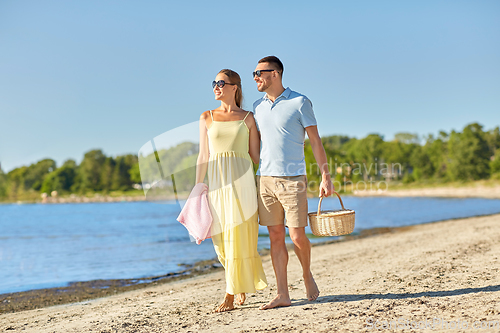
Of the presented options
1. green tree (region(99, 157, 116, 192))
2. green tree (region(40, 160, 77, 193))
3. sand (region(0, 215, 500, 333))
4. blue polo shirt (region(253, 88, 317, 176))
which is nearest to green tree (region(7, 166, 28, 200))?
green tree (region(40, 160, 77, 193))

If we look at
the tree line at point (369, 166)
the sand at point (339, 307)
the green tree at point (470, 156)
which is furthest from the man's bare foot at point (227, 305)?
the green tree at point (470, 156)

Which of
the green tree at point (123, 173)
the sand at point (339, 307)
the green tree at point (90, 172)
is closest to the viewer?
the sand at point (339, 307)

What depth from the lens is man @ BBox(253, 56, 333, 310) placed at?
3.57 meters

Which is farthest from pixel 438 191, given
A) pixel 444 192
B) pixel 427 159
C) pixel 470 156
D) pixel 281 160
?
pixel 281 160

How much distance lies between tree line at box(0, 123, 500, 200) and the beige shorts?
4111 cm

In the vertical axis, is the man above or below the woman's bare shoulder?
below

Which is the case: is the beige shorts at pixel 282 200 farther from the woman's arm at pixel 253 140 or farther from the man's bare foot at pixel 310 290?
the man's bare foot at pixel 310 290

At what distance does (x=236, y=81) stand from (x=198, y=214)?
1227 millimetres

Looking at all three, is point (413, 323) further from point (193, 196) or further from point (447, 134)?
point (447, 134)

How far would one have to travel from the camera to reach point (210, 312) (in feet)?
12.9

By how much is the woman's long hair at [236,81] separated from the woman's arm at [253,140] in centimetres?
23

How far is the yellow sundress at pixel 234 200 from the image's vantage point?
3.64 m

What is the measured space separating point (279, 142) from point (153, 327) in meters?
1.90

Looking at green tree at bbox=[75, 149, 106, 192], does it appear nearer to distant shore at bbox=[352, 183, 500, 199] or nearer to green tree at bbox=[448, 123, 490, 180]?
distant shore at bbox=[352, 183, 500, 199]
